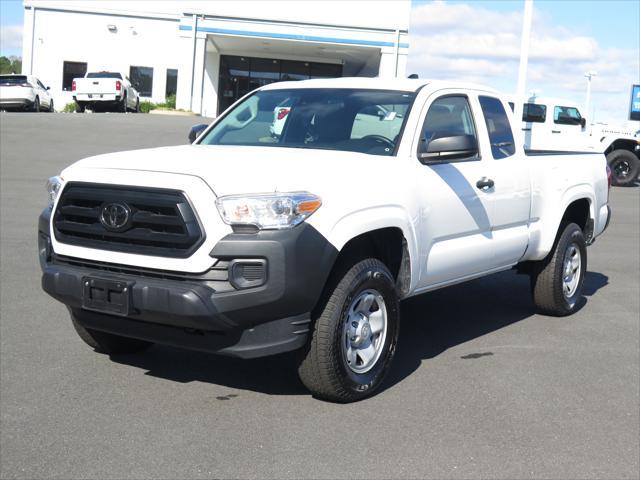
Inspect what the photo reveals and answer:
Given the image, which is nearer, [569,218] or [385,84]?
[385,84]

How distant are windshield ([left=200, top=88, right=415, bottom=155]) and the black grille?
1537 mm

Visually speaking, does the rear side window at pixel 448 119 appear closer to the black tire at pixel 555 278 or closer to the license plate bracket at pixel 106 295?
the black tire at pixel 555 278

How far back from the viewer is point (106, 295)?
4.60 m

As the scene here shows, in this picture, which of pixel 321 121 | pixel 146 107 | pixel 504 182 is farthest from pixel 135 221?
pixel 146 107

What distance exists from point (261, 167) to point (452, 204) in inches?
68.2

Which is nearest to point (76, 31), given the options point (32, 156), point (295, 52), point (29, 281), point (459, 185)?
point (295, 52)

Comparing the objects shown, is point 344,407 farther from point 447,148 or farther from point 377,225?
point 447,148

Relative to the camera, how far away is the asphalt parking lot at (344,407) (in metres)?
4.21

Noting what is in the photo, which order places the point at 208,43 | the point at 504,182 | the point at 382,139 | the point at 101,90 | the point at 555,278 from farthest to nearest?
1. the point at 208,43
2. the point at 101,90
3. the point at 555,278
4. the point at 504,182
5. the point at 382,139

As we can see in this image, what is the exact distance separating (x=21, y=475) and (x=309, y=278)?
1732 mm

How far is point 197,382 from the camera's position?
17.7ft

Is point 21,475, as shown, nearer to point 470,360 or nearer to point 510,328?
point 470,360

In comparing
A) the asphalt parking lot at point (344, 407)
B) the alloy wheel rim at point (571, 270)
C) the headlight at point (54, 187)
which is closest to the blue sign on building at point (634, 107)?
the alloy wheel rim at point (571, 270)

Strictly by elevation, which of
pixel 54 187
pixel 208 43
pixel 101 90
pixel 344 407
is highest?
pixel 208 43
